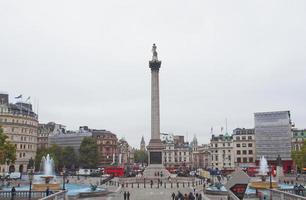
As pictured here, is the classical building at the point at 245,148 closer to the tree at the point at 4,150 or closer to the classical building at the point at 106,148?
the classical building at the point at 106,148

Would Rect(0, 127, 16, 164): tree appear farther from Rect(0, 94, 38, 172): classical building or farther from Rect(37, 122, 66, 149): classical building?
Rect(37, 122, 66, 149): classical building

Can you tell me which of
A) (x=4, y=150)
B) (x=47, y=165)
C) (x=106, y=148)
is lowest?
(x=47, y=165)

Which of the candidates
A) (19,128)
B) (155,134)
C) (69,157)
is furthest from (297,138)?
(19,128)

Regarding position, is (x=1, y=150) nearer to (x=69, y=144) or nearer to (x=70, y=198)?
(x=70, y=198)

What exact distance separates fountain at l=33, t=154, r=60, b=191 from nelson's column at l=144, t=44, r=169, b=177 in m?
25.5

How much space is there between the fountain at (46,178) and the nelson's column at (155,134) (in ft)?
83.5

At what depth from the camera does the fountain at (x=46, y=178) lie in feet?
204

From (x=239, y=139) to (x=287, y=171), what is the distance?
23929 millimetres

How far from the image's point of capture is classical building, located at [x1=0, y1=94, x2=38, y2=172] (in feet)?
400

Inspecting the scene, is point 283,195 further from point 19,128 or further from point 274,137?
point 19,128

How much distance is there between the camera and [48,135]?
178 m

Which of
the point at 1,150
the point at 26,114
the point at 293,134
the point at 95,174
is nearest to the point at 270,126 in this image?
the point at 293,134

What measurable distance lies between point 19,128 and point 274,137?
269ft

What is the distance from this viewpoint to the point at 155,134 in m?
104
